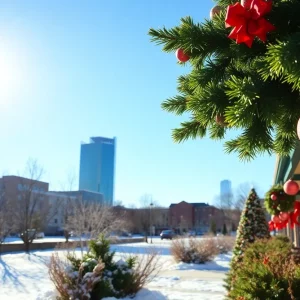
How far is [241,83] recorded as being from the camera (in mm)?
1603

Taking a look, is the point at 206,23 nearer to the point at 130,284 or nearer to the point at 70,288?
the point at 70,288

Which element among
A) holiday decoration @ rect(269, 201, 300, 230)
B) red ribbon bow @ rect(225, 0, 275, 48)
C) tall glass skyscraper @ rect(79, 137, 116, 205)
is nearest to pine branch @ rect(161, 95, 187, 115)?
red ribbon bow @ rect(225, 0, 275, 48)

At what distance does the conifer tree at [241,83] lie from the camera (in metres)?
1.65

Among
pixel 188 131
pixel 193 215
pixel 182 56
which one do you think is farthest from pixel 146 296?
pixel 193 215

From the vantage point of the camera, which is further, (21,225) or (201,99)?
(21,225)

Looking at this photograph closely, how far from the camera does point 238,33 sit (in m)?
1.67

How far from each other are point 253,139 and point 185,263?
16.9m

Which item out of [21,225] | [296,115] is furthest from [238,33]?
[21,225]

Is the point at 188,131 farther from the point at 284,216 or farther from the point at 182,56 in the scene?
the point at 284,216

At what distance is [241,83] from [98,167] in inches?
6717

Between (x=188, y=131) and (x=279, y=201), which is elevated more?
(x=279, y=201)

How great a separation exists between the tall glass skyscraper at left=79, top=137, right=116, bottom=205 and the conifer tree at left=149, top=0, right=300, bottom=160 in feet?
553

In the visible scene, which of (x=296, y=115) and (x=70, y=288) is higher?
(x=296, y=115)

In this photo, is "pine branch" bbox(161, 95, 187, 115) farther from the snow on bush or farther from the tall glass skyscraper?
the tall glass skyscraper
